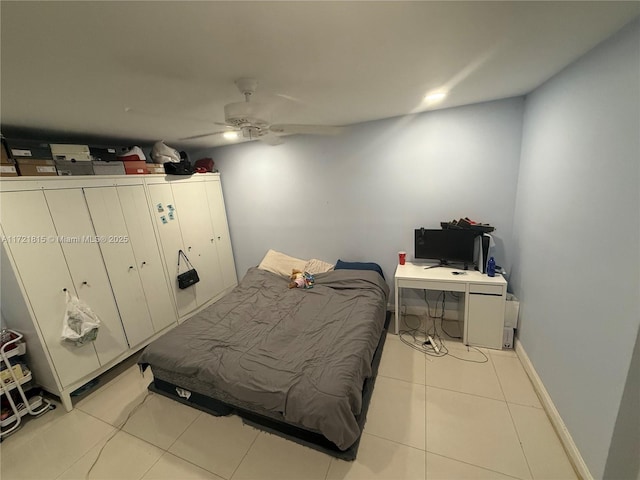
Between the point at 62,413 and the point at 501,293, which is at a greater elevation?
the point at 501,293

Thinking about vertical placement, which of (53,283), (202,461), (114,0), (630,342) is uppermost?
(114,0)

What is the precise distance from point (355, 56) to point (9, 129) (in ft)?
9.16

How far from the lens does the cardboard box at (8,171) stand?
1.84 metres

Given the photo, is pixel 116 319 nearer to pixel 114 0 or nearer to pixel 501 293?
pixel 114 0

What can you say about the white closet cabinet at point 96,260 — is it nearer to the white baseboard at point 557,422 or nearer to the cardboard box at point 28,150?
the cardboard box at point 28,150

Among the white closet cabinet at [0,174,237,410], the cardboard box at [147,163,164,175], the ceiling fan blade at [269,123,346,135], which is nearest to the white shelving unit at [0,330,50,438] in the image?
the white closet cabinet at [0,174,237,410]

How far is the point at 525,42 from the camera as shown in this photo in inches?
51.7

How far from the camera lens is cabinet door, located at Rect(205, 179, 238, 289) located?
3678 mm

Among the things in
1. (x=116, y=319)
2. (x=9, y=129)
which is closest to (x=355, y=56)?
(x=9, y=129)

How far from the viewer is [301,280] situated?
312 cm

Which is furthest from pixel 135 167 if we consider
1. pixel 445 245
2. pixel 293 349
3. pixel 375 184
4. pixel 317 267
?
pixel 445 245

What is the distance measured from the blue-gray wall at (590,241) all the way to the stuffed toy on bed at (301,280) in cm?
215

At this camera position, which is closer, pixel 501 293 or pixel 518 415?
pixel 518 415

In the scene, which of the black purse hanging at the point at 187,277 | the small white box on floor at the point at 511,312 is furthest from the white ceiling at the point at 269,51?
the small white box on floor at the point at 511,312
